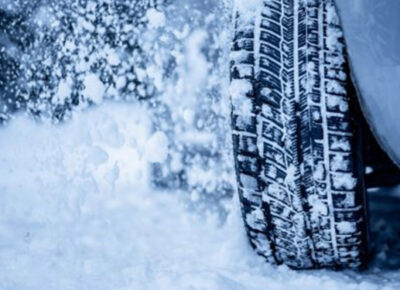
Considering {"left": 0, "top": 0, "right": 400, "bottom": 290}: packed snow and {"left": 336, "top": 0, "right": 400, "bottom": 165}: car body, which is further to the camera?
{"left": 0, "top": 0, "right": 400, "bottom": 290}: packed snow

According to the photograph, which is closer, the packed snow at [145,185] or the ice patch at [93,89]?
the packed snow at [145,185]

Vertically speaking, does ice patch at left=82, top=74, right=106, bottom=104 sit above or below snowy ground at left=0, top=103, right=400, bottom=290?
above

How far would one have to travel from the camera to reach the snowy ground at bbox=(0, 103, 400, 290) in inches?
52.2

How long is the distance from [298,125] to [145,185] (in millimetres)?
993

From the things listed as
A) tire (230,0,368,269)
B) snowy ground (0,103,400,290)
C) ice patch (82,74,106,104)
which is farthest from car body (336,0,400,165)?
ice patch (82,74,106,104)

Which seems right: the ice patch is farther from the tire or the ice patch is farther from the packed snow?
the tire

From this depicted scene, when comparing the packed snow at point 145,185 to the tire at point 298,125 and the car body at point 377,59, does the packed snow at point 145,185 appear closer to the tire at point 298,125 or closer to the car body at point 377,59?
the tire at point 298,125

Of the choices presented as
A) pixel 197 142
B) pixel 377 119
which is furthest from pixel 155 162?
pixel 377 119

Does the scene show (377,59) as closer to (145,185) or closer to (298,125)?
(298,125)

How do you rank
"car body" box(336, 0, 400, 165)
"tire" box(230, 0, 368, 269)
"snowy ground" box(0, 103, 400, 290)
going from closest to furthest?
"car body" box(336, 0, 400, 165)
"tire" box(230, 0, 368, 269)
"snowy ground" box(0, 103, 400, 290)

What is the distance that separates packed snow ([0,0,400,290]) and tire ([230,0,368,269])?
2 centimetres

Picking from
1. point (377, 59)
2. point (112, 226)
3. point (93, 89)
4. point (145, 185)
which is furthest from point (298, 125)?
point (93, 89)

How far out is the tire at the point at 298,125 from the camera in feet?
3.83

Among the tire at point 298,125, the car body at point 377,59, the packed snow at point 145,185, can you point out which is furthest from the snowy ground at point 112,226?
the car body at point 377,59
